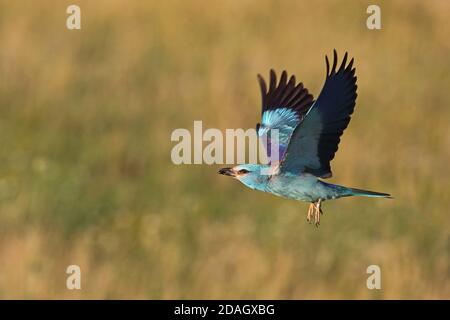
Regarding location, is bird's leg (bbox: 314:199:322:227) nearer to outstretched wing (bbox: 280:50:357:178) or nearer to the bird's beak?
outstretched wing (bbox: 280:50:357:178)

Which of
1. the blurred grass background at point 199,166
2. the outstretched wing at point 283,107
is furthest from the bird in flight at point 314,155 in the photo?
the blurred grass background at point 199,166

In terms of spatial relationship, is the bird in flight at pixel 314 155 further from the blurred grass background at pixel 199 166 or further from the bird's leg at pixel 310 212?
the blurred grass background at pixel 199 166

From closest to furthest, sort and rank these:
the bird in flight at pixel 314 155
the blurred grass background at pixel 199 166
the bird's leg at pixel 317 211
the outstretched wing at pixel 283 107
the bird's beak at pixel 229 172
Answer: the bird's leg at pixel 317 211 → the bird in flight at pixel 314 155 → the bird's beak at pixel 229 172 → the outstretched wing at pixel 283 107 → the blurred grass background at pixel 199 166

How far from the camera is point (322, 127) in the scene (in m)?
2.88

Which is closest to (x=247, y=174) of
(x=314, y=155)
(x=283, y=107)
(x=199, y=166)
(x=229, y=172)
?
(x=229, y=172)

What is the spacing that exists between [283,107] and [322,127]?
798mm

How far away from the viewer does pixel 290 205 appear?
9102 millimetres

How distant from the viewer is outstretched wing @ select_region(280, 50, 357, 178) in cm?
283

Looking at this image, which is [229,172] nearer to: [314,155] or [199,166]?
[314,155]

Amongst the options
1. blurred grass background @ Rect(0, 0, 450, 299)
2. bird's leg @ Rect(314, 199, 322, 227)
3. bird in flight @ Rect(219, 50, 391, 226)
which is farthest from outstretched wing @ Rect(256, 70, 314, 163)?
blurred grass background @ Rect(0, 0, 450, 299)

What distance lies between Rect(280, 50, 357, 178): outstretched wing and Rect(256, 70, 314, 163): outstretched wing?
20.8 inches

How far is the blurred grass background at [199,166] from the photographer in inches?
330

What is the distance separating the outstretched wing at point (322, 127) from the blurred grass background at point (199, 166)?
510 cm
